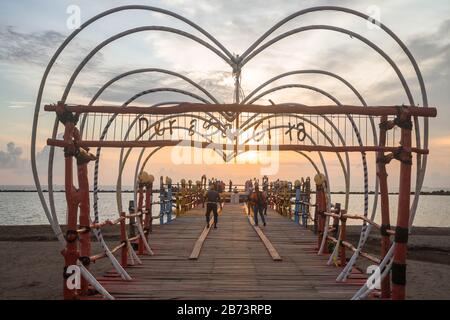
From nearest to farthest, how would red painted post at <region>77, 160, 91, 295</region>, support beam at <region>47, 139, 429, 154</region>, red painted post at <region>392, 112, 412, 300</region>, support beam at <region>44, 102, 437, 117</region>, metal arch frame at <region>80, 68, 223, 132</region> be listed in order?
red painted post at <region>392, 112, 412, 300</region> < support beam at <region>44, 102, 437, 117</region> < support beam at <region>47, 139, 429, 154</region> < red painted post at <region>77, 160, 91, 295</region> < metal arch frame at <region>80, 68, 223, 132</region>

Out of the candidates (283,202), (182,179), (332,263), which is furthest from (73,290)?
(182,179)

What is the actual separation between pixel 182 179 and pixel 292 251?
20.7m

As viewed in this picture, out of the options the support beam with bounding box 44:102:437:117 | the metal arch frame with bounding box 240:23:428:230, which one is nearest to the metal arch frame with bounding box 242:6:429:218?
the metal arch frame with bounding box 240:23:428:230

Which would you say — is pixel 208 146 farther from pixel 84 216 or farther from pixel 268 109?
pixel 84 216

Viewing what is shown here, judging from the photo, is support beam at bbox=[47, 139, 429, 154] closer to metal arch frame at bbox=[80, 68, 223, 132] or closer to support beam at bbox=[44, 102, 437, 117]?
support beam at bbox=[44, 102, 437, 117]

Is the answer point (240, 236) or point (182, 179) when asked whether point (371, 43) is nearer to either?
point (240, 236)

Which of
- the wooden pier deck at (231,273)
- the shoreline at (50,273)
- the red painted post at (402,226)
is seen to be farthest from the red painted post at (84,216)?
the red painted post at (402,226)

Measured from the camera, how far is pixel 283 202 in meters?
31.0

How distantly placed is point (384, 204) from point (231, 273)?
396cm

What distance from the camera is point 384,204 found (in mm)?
8000

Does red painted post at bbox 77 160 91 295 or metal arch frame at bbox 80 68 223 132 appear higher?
metal arch frame at bbox 80 68 223 132

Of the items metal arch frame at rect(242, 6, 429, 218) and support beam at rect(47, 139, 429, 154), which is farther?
metal arch frame at rect(242, 6, 429, 218)

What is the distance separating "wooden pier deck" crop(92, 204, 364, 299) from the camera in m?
8.60

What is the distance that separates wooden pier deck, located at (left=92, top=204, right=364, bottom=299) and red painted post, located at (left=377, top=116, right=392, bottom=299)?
0.76 metres
